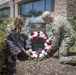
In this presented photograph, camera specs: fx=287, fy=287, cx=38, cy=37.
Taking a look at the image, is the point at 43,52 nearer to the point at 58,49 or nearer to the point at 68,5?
the point at 58,49

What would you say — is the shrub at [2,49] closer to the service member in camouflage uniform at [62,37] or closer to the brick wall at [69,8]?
the service member in camouflage uniform at [62,37]

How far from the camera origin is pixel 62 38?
7.93m

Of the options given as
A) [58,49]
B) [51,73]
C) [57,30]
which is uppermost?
[57,30]

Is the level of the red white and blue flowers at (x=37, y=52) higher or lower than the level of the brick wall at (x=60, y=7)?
lower

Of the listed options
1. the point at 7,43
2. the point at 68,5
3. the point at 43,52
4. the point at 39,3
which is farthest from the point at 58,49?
the point at 39,3

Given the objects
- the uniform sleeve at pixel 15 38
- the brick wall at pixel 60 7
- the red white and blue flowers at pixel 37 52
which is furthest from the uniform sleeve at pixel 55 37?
the brick wall at pixel 60 7

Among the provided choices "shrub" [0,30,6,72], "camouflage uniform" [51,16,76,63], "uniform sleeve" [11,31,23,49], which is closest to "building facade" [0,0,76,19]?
"camouflage uniform" [51,16,76,63]

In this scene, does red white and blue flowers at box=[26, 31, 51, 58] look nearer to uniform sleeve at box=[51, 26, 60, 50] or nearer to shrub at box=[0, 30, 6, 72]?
uniform sleeve at box=[51, 26, 60, 50]

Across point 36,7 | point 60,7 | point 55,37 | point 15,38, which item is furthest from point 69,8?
point 15,38

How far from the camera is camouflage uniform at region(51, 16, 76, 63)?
768cm

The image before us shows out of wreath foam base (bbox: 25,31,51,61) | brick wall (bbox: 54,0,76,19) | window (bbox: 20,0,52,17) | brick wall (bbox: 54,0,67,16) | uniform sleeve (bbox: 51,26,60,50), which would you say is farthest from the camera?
window (bbox: 20,0,52,17)

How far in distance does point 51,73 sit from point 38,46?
5.09 feet

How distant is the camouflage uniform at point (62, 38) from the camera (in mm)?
7678

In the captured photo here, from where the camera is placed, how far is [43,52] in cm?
827
